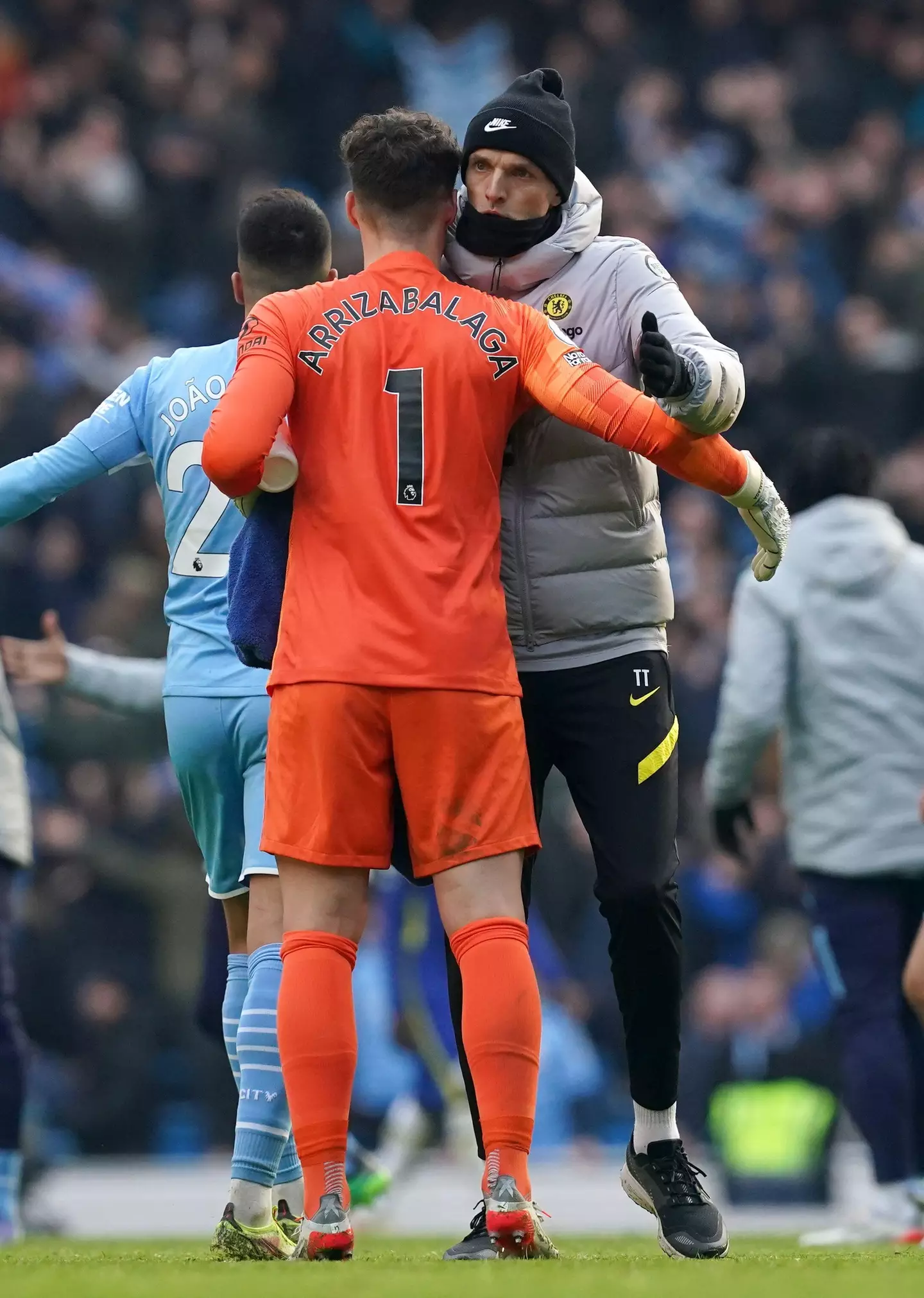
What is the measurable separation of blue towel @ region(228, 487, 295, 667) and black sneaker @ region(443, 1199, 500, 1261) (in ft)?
3.44

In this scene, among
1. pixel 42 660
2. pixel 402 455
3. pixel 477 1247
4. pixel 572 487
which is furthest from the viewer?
pixel 42 660

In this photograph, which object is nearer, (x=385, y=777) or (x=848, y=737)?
(x=385, y=777)

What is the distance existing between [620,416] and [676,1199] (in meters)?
1.45

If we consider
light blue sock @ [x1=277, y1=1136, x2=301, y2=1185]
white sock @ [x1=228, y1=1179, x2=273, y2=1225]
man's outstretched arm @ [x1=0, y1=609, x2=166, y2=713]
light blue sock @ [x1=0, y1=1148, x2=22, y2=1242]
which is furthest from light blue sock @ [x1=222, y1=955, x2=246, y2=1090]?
light blue sock @ [x1=0, y1=1148, x2=22, y2=1242]

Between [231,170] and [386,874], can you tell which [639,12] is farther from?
[386,874]

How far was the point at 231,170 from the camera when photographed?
12.0 meters

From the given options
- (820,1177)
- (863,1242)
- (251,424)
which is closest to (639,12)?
(820,1177)

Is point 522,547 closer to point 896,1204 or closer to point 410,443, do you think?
point 410,443

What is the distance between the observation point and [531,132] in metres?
3.83

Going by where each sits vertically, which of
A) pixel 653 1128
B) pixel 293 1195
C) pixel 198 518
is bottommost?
pixel 293 1195

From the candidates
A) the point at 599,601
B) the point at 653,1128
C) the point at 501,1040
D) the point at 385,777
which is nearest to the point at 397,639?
the point at 385,777

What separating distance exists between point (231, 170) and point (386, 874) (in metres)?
5.25

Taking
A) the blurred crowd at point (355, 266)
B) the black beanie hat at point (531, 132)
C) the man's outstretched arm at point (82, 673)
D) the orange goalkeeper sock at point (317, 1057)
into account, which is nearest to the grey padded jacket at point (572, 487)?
the black beanie hat at point (531, 132)

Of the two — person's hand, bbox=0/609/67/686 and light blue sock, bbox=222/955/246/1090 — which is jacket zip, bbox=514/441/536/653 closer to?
light blue sock, bbox=222/955/246/1090
